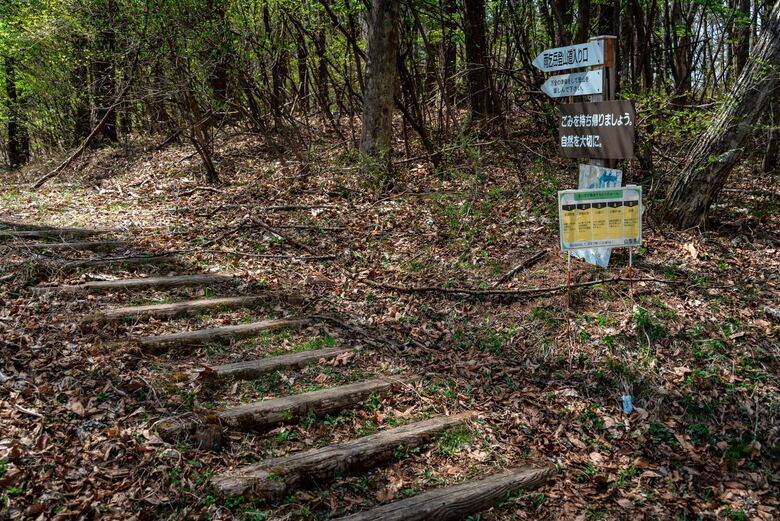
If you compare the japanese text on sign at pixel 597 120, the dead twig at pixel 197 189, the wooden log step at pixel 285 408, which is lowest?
the wooden log step at pixel 285 408

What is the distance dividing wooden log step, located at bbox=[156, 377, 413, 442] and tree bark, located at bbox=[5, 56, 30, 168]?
A: 14.4 meters

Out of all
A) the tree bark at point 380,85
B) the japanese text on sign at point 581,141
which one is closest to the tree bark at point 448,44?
the tree bark at point 380,85

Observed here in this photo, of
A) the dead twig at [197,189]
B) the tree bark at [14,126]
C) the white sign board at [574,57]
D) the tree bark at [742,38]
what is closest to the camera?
the white sign board at [574,57]

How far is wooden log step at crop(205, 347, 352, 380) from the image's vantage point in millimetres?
4633

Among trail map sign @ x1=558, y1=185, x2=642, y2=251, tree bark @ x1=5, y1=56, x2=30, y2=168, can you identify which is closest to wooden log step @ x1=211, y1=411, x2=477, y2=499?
trail map sign @ x1=558, y1=185, x2=642, y2=251

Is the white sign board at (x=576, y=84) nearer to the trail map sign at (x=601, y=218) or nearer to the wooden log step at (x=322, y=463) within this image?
the trail map sign at (x=601, y=218)

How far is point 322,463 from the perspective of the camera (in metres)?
3.81

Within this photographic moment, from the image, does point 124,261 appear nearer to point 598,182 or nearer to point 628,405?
point 598,182

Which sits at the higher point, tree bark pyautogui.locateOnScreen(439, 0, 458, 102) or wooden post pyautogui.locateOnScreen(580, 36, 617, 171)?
tree bark pyautogui.locateOnScreen(439, 0, 458, 102)

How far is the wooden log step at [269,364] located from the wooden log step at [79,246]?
122 inches

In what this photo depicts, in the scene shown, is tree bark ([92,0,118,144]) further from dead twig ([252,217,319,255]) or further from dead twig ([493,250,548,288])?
dead twig ([493,250,548,288])

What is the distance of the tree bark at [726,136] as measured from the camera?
5805 millimetres

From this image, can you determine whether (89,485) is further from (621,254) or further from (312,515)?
(621,254)

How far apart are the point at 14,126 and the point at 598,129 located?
17.4 meters
